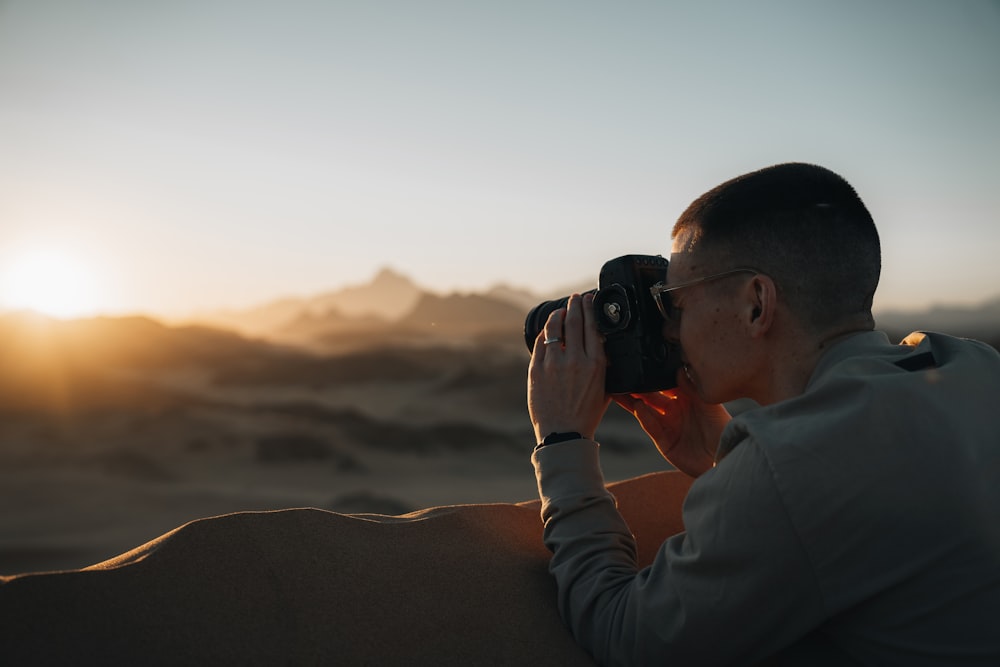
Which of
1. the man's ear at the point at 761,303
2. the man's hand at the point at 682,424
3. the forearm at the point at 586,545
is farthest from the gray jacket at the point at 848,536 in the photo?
the man's hand at the point at 682,424

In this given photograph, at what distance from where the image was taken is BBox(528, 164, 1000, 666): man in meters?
1.38

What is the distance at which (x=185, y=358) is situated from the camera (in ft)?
57.0

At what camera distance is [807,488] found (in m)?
1.38

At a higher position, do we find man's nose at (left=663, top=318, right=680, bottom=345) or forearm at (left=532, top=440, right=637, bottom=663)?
man's nose at (left=663, top=318, right=680, bottom=345)

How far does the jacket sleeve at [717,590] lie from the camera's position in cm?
139

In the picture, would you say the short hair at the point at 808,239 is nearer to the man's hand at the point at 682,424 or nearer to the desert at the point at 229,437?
the man's hand at the point at 682,424

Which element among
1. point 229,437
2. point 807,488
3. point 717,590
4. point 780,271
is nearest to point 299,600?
point 717,590

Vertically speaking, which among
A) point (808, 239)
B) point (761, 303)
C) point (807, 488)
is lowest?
point (807, 488)

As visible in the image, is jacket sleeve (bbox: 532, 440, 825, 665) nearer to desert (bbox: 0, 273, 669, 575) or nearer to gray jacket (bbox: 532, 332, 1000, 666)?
gray jacket (bbox: 532, 332, 1000, 666)

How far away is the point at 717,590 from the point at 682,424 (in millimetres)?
1133

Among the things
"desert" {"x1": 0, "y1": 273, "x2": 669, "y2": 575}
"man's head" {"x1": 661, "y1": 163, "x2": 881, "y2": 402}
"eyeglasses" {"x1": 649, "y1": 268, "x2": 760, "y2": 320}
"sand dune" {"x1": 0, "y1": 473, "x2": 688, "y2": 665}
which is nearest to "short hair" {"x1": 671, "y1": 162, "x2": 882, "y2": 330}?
"man's head" {"x1": 661, "y1": 163, "x2": 881, "y2": 402}

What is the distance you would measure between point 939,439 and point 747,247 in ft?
1.96

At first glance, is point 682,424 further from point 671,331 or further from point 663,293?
point 663,293

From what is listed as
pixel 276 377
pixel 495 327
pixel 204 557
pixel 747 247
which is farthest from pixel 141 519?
pixel 495 327
